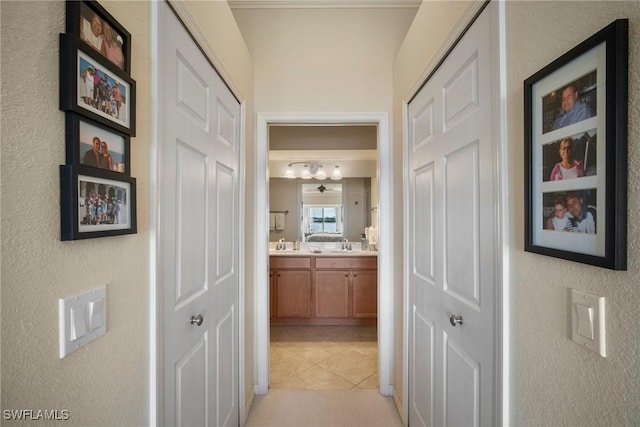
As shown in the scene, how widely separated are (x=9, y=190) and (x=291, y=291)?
3.17 m

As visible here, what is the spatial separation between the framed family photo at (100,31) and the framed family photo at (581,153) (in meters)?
1.03

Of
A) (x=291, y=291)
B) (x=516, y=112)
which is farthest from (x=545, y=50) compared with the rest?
(x=291, y=291)

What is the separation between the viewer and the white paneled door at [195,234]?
952 millimetres

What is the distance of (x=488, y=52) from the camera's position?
0.95 m

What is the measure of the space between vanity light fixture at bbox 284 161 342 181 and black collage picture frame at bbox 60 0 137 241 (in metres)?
3.78

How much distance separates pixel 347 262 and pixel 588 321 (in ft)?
9.58

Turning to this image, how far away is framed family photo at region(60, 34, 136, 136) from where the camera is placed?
56cm

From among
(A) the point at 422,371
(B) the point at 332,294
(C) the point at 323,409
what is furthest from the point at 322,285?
(A) the point at 422,371

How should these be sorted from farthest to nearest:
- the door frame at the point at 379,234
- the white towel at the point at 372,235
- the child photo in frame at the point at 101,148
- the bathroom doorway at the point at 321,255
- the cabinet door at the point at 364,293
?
the white towel at the point at 372,235 → the cabinet door at the point at 364,293 → the bathroom doorway at the point at 321,255 → the door frame at the point at 379,234 → the child photo in frame at the point at 101,148

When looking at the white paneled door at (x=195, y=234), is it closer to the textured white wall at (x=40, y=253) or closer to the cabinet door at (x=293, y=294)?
the textured white wall at (x=40, y=253)

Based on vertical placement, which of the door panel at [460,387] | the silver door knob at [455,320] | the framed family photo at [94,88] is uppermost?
the framed family photo at [94,88]

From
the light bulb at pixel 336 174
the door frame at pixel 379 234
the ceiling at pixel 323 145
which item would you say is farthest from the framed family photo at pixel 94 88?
the light bulb at pixel 336 174

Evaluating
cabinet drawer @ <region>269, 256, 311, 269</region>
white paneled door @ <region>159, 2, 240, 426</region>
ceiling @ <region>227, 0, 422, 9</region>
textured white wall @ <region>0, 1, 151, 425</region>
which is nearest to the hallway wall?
textured white wall @ <region>0, 1, 151, 425</region>

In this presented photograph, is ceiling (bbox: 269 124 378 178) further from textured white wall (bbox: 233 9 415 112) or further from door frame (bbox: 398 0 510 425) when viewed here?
door frame (bbox: 398 0 510 425)
